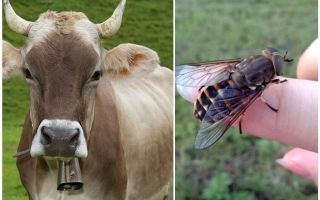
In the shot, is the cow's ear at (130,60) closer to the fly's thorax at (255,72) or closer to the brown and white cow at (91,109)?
the brown and white cow at (91,109)

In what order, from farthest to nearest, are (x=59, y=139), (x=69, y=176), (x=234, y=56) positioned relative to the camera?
(x=234, y=56) → (x=69, y=176) → (x=59, y=139)

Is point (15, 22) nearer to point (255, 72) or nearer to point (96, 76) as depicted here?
point (96, 76)

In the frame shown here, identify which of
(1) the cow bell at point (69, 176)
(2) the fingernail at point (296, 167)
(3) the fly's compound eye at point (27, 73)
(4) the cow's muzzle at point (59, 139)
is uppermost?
(3) the fly's compound eye at point (27, 73)

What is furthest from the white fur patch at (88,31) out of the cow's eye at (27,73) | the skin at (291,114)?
the skin at (291,114)

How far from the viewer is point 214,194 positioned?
2.01 meters

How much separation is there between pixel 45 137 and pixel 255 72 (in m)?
0.41

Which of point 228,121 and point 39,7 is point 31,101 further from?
point 228,121

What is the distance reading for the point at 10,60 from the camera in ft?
4.82

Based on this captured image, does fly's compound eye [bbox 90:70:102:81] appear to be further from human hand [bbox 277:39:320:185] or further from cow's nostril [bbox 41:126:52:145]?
human hand [bbox 277:39:320:185]

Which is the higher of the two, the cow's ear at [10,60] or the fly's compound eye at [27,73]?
the cow's ear at [10,60]

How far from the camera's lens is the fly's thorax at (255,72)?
1497 millimetres

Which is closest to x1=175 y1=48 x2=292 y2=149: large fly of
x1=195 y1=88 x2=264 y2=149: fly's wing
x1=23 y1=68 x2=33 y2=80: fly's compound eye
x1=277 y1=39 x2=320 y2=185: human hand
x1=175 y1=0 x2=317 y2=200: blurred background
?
x1=195 y1=88 x2=264 y2=149: fly's wing

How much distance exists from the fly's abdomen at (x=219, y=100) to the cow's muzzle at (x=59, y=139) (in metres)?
0.23

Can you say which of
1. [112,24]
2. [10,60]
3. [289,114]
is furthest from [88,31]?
[289,114]
